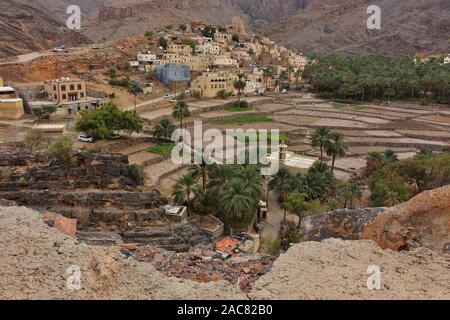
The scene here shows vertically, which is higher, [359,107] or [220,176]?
[359,107]

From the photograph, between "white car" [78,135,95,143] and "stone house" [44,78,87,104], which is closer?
"white car" [78,135,95,143]

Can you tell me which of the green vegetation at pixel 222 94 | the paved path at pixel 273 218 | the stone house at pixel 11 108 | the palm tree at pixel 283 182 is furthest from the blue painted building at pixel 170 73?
the palm tree at pixel 283 182

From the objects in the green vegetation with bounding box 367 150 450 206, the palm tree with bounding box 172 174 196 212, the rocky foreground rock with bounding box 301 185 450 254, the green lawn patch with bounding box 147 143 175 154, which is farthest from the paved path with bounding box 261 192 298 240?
the rocky foreground rock with bounding box 301 185 450 254

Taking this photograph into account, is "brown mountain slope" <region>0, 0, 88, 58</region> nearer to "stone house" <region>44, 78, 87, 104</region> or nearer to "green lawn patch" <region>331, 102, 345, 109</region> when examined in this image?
"stone house" <region>44, 78, 87, 104</region>

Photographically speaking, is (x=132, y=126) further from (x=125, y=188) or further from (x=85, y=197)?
(x=85, y=197)

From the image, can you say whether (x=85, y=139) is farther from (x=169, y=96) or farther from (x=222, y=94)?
(x=222, y=94)

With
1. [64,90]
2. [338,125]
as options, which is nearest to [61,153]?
[64,90]
